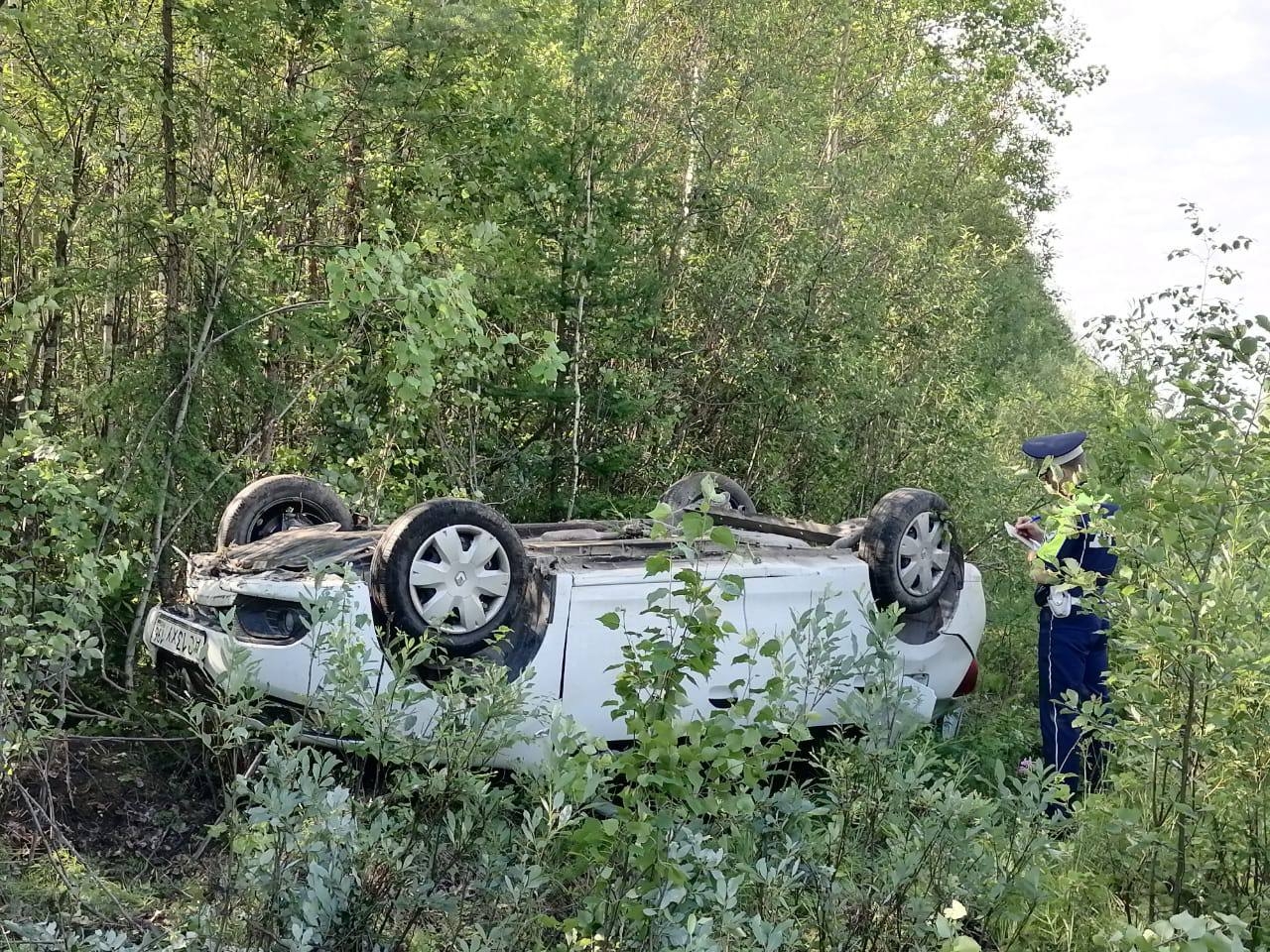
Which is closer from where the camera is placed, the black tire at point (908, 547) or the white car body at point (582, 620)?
the white car body at point (582, 620)

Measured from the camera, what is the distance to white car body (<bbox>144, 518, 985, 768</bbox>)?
437cm

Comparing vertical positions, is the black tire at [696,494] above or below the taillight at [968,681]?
above

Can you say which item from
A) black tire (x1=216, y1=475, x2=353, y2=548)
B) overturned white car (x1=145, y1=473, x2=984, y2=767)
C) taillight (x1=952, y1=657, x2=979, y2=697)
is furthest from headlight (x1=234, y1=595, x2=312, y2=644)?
taillight (x1=952, y1=657, x2=979, y2=697)

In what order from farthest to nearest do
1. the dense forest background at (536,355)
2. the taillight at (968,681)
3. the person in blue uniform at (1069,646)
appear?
1. the taillight at (968,681)
2. the person in blue uniform at (1069,646)
3. the dense forest background at (536,355)

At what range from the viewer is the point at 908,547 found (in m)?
5.59

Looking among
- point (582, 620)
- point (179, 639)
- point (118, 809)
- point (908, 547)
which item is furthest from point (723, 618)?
point (118, 809)

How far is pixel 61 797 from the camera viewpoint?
4.63m

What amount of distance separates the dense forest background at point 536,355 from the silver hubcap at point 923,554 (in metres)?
1.06

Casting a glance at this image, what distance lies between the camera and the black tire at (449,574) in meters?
4.35

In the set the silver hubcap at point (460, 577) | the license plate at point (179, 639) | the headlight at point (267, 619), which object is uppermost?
the silver hubcap at point (460, 577)

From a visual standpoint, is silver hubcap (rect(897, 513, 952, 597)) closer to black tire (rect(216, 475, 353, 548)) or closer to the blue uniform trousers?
the blue uniform trousers

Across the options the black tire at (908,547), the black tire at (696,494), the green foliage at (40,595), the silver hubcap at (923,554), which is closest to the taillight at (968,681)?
the black tire at (908,547)

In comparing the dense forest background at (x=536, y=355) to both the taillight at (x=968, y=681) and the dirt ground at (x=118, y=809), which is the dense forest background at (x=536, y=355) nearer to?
the dirt ground at (x=118, y=809)

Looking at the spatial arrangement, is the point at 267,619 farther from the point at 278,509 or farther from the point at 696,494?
the point at 696,494
